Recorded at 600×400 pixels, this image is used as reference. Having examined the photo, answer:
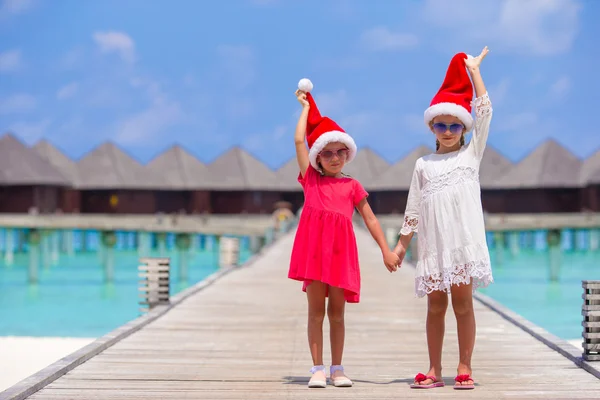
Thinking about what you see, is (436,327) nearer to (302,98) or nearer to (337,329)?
(337,329)

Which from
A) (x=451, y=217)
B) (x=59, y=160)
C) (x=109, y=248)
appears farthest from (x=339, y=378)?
(x=59, y=160)

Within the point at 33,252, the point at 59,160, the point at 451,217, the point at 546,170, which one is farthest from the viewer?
the point at 59,160

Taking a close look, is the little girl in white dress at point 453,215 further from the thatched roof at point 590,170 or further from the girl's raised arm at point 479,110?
the thatched roof at point 590,170

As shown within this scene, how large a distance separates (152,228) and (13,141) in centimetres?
2398

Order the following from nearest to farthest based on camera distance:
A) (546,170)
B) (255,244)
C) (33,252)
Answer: (255,244) < (33,252) < (546,170)

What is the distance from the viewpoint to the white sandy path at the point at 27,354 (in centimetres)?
905

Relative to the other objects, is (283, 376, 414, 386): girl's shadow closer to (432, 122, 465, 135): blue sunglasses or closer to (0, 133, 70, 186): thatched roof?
(432, 122, 465, 135): blue sunglasses

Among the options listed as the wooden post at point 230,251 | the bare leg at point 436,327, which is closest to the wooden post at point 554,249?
the wooden post at point 230,251

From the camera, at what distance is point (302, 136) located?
5.07 m

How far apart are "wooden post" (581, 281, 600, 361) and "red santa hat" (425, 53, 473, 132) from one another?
1.54 meters

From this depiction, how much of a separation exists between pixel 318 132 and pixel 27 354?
6617 millimetres

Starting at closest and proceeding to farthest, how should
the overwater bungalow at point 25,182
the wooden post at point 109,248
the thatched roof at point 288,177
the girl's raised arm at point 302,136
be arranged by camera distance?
the girl's raised arm at point 302,136, the wooden post at point 109,248, the overwater bungalow at point 25,182, the thatched roof at point 288,177

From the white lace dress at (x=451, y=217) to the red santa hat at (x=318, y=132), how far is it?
45 centimetres

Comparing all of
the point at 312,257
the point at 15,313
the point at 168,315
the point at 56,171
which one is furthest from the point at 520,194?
the point at 312,257
